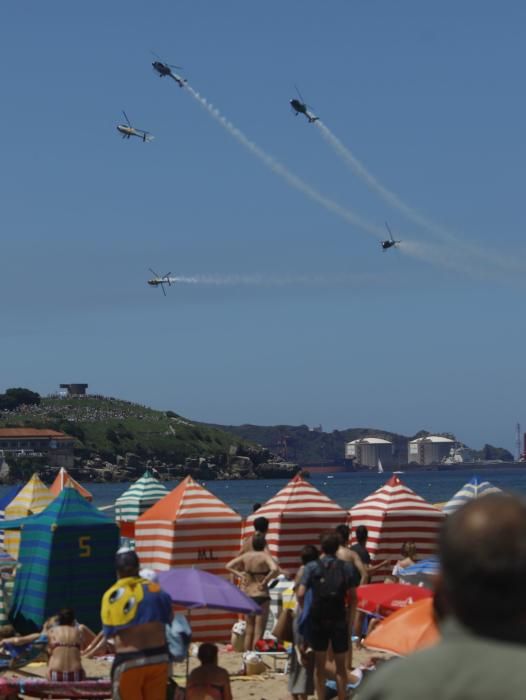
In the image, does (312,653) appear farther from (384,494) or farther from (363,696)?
(363,696)

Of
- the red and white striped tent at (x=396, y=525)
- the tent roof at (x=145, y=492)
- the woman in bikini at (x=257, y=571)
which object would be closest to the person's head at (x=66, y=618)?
the woman in bikini at (x=257, y=571)

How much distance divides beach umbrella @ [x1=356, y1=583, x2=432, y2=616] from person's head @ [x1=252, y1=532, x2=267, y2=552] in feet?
4.23

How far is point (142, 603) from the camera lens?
7410 mm

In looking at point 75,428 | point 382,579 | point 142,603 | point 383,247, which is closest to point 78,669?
point 142,603

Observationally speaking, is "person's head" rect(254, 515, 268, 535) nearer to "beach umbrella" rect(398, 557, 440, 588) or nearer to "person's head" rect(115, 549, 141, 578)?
"beach umbrella" rect(398, 557, 440, 588)

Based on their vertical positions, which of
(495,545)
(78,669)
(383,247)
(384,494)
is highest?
(383,247)

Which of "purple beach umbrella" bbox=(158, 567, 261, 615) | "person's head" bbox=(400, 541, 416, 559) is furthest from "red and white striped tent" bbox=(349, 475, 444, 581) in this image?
"purple beach umbrella" bbox=(158, 567, 261, 615)

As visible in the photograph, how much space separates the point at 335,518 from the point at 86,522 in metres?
3.16

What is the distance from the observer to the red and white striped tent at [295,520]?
14914 mm

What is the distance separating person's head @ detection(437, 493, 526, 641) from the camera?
1.93 meters

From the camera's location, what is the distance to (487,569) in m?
1.93

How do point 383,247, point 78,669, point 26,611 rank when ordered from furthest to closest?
1. point 383,247
2. point 26,611
3. point 78,669

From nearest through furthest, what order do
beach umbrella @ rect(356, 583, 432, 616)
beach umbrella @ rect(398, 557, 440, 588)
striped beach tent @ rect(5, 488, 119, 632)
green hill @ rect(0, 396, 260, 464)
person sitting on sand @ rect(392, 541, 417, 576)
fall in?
beach umbrella @ rect(356, 583, 432, 616)
beach umbrella @ rect(398, 557, 440, 588)
striped beach tent @ rect(5, 488, 119, 632)
person sitting on sand @ rect(392, 541, 417, 576)
green hill @ rect(0, 396, 260, 464)

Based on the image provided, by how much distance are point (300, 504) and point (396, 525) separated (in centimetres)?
123
